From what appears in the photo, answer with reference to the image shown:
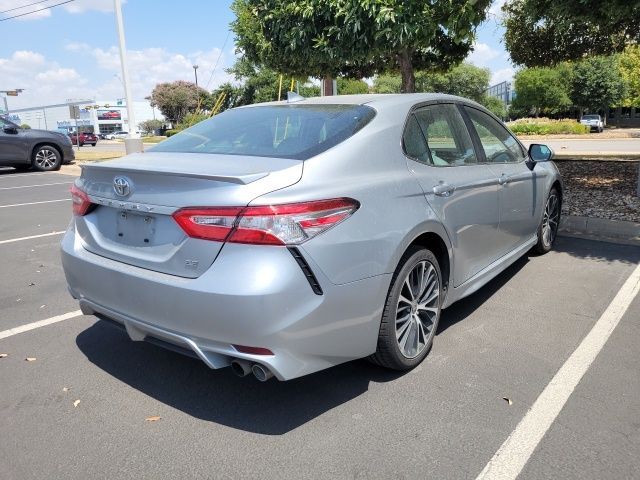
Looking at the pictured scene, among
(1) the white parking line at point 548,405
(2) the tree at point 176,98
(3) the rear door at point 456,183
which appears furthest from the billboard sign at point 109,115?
(1) the white parking line at point 548,405

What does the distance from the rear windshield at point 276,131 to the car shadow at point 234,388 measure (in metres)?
1.32

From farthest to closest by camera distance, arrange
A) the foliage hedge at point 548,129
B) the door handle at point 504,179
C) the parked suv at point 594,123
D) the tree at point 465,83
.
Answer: the tree at point 465,83 < the parked suv at point 594,123 < the foliage hedge at point 548,129 < the door handle at point 504,179

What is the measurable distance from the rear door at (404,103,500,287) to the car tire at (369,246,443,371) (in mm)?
280

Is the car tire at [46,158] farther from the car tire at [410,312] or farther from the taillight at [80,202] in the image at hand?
the car tire at [410,312]

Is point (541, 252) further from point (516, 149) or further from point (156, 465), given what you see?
point (156, 465)

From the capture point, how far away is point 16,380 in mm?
3262

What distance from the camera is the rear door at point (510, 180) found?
4203 millimetres

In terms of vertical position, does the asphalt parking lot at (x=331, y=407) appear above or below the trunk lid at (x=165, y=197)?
below

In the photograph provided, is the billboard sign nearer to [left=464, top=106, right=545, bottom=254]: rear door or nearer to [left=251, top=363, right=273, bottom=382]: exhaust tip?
[left=464, top=106, right=545, bottom=254]: rear door

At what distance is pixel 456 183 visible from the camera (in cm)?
352

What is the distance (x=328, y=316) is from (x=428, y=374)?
102 cm

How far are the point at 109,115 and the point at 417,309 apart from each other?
119783 mm

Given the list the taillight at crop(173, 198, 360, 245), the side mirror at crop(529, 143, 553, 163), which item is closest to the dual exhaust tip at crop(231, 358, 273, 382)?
the taillight at crop(173, 198, 360, 245)

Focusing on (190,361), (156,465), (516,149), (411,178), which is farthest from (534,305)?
(156,465)
